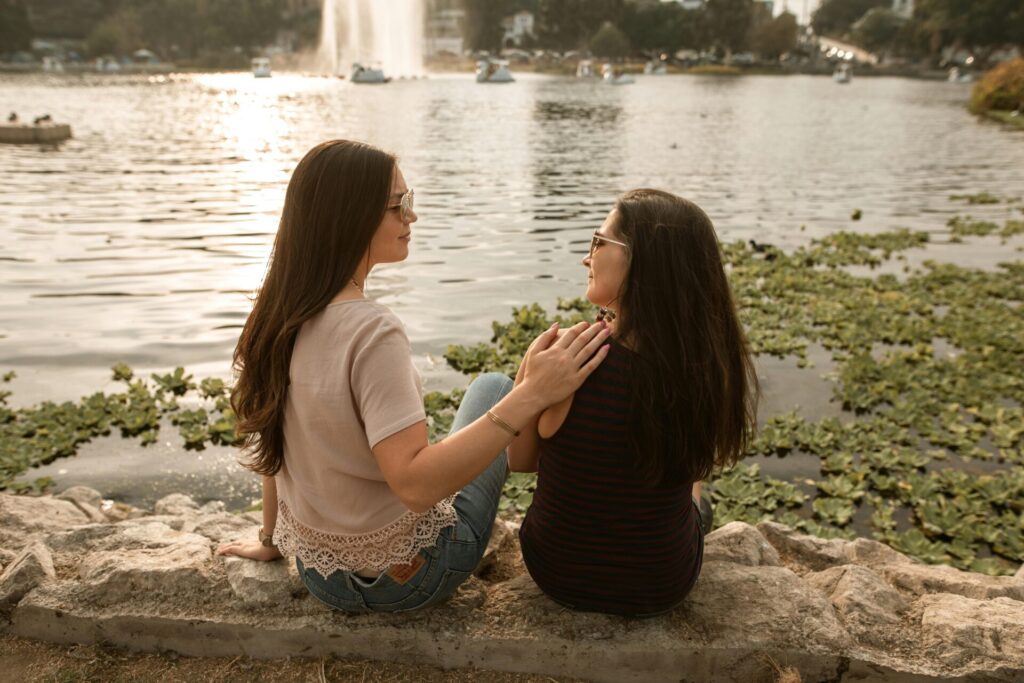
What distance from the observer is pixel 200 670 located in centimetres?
311

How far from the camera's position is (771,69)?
139 m

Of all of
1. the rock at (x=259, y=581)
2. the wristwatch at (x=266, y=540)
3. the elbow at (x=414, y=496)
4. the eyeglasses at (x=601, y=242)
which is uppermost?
the eyeglasses at (x=601, y=242)

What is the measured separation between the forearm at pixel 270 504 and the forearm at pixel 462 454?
38.0 inches

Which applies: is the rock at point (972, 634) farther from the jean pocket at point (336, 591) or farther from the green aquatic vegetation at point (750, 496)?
the jean pocket at point (336, 591)

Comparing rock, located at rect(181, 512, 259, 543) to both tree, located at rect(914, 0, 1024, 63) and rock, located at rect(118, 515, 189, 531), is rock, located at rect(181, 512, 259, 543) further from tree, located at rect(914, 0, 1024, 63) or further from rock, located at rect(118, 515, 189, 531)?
tree, located at rect(914, 0, 1024, 63)

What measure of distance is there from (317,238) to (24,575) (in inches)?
81.3

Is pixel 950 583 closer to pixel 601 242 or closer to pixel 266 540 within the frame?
pixel 601 242

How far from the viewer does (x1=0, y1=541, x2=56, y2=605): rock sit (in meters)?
3.30

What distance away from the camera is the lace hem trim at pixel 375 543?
9.28 ft

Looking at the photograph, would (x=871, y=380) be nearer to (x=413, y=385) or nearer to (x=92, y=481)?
(x=413, y=385)

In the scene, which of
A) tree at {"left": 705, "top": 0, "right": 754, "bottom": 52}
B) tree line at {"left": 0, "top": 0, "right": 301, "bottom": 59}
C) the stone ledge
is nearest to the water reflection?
the stone ledge

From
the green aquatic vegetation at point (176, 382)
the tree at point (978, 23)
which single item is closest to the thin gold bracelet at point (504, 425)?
the green aquatic vegetation at point (176, 382)

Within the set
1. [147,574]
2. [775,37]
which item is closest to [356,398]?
[147,574]

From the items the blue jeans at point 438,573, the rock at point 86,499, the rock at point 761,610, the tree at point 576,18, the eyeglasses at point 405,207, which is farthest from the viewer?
the tree at point 576,18
